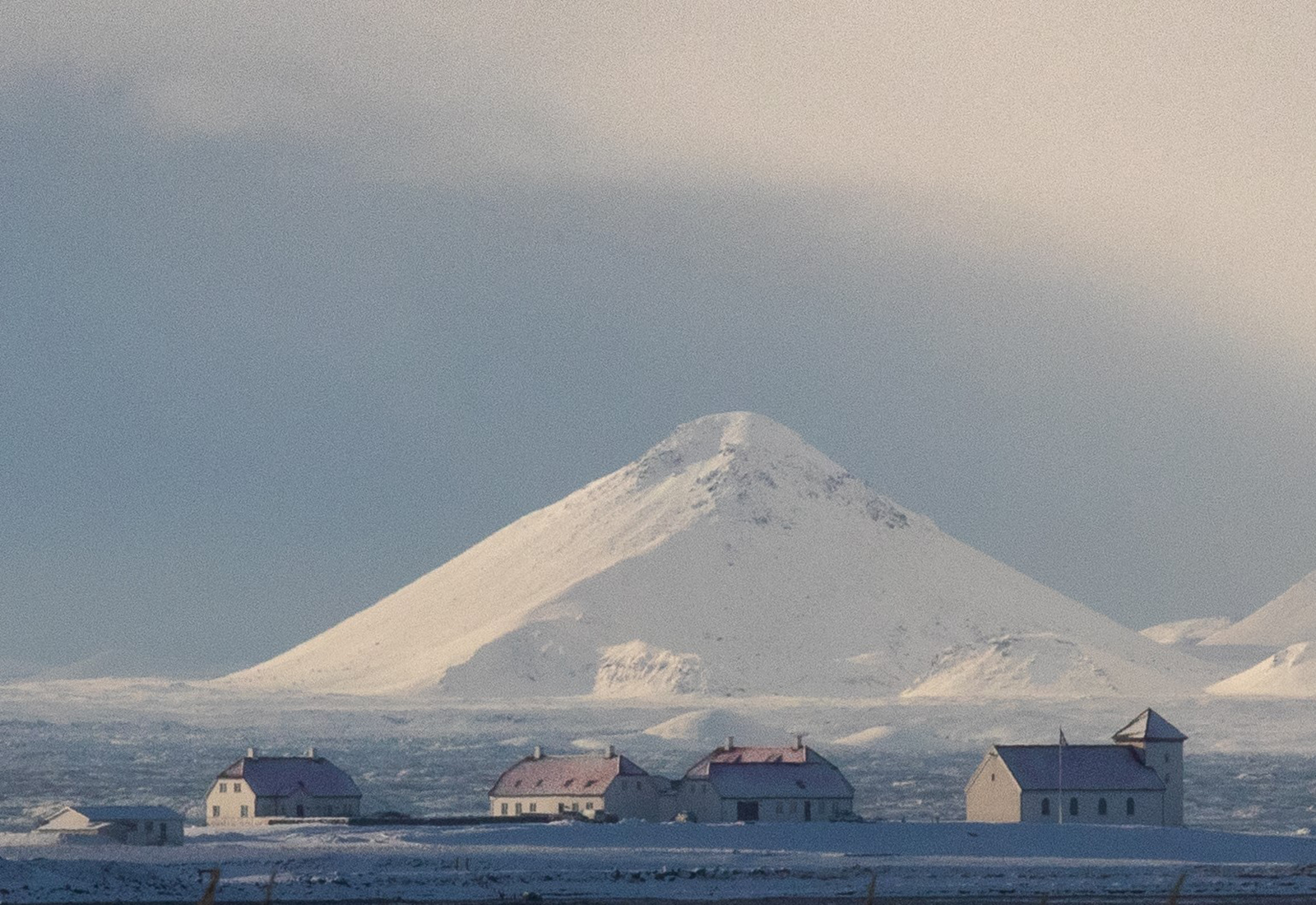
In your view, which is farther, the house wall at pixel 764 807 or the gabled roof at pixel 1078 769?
the house wall at pixel 764 807

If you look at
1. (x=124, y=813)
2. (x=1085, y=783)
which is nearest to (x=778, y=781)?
(x=1085, y=783)

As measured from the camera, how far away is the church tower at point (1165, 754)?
144 meters

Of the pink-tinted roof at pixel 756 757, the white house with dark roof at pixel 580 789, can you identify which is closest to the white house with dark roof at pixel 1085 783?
the pink-tinted roof at pixel 756 757

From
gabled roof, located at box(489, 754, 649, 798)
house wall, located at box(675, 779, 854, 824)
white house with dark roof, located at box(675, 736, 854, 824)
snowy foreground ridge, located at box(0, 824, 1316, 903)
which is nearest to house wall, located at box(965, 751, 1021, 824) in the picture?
white house with dark roof, located at box(675, 736, 854, 824)

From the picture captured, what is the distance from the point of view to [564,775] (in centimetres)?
15125

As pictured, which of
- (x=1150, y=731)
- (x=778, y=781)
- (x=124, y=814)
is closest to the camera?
(x=124, y=814)

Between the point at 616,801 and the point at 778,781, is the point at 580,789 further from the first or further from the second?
the point at 778,781

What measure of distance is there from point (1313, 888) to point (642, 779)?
2021 inches

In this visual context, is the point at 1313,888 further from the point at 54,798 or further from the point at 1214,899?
the point at 54,798

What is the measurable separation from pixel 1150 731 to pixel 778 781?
17.6 m

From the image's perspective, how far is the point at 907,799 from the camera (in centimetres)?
18725

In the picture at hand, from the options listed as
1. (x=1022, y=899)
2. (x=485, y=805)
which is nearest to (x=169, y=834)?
(x=1022, y=899)

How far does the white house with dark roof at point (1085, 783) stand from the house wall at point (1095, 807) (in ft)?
0.12

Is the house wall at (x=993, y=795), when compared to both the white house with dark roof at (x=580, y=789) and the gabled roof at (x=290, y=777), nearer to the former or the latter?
the white house with dark roof at (x=580, y=789)
